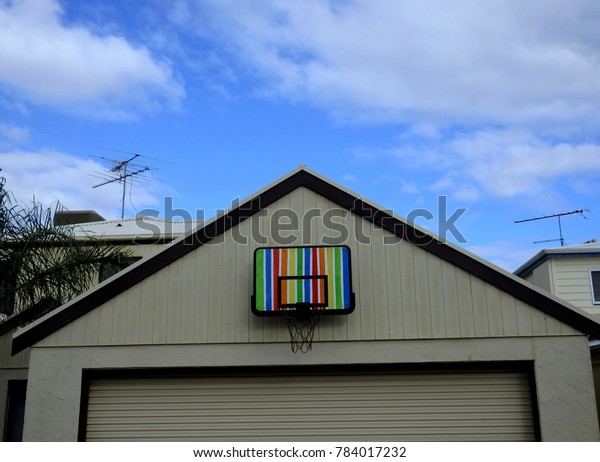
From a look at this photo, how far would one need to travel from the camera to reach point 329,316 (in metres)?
10.8

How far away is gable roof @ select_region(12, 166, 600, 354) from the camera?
34.6 feet

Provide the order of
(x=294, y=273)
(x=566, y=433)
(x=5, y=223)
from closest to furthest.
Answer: (x=566, y=433) → (x=294, y=273) → (x=5, y=223)

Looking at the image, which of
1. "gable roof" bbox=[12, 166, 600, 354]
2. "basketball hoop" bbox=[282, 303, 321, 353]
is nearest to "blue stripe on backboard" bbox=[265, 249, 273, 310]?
"basketball hoop" bbox=[282, 303, 321, 353]

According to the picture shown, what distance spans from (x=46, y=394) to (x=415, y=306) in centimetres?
599

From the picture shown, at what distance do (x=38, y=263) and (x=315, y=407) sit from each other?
6.67 metres

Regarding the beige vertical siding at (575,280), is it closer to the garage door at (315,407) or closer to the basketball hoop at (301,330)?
the garage door at (315,407)

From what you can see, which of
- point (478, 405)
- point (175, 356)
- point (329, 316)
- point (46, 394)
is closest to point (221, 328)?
point (175, 356)

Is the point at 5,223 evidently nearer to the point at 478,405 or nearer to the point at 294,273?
the point at 294,273

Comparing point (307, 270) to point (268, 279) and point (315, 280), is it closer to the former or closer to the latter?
point (315, 280)

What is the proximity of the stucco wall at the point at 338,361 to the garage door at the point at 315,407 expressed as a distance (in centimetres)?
37

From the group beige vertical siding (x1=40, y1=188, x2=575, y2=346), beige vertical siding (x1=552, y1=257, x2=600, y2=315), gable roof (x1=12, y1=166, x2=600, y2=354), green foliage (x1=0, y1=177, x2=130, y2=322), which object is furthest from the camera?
beige vertical siding (x1=552, y1=257, x2=600, y2=315)

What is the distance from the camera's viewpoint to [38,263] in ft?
45.4

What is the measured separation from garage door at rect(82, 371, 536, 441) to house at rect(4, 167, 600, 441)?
0.02 m

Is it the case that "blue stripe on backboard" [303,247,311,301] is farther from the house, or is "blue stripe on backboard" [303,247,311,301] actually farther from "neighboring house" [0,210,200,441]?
"neighboring house" [0,210,200,441]
